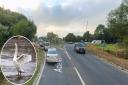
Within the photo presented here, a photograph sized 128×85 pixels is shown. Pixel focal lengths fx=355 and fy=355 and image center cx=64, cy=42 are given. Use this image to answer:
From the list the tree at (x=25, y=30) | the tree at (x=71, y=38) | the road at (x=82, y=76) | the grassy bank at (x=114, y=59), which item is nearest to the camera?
the tree at (x=25, y=30)

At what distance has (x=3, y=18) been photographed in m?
66.5

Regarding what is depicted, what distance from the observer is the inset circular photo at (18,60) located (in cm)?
427

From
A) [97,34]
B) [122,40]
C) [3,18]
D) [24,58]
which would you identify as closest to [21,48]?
[24,58]

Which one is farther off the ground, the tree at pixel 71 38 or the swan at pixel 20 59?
the tree at pixel 71 38

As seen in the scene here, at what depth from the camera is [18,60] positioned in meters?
4.25

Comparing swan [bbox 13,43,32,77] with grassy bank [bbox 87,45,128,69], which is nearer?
swan [bbox 13,43,32,77]

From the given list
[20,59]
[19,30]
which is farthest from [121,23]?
[20,59]

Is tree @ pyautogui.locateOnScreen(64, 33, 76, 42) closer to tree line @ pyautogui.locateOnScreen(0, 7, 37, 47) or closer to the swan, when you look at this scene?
tree line @ pyautogui.locateOnScreen(0, 7, 37, 47)

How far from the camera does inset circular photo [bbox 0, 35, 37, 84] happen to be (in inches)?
168

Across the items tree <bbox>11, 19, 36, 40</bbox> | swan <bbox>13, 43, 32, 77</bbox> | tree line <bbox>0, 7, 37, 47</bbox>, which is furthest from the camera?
tree line <bbox>0, 7, 37, 47</bbox>

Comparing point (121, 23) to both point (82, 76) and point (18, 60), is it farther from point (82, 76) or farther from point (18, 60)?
point (18, 60)

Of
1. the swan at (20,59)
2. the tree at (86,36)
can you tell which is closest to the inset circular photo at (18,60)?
the swan at (20,59)

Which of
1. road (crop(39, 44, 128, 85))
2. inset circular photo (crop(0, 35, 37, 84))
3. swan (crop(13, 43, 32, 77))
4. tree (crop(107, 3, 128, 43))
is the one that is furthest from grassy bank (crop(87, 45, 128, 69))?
swan (crop(13, 43, 32, 77))

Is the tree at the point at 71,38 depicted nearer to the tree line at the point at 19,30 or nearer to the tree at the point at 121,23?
the tree at the point at 121,23
